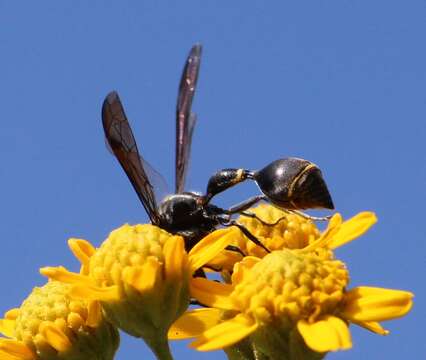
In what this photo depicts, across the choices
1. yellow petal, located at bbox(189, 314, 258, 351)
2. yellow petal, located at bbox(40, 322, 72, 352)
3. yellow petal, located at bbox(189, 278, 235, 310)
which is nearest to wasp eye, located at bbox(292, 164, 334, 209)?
yellow petal, located at bbox(189, 278, 235, 310)

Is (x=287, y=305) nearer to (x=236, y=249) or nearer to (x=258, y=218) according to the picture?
(x=236, y=249)

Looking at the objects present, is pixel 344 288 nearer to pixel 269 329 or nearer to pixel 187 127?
pixel 269 329

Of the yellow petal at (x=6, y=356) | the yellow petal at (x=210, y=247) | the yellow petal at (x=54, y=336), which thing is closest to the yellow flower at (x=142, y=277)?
the yellow petal at (x=210, y=247)

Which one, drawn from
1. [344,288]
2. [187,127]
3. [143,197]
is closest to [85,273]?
[143,197]

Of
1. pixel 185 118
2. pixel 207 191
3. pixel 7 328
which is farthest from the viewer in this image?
pixel 185 118

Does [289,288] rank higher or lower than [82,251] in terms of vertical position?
lower

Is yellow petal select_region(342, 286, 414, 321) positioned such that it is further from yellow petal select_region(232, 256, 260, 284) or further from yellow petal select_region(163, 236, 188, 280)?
yellow petal select_region(163, 236, 188, 280)

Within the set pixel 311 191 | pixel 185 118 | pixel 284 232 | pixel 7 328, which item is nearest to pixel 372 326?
pixel 311 191
